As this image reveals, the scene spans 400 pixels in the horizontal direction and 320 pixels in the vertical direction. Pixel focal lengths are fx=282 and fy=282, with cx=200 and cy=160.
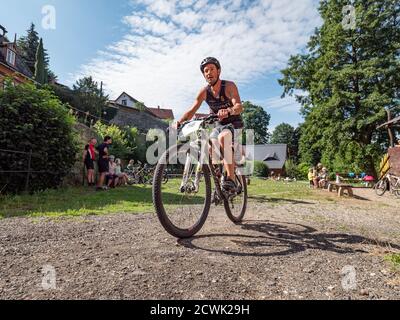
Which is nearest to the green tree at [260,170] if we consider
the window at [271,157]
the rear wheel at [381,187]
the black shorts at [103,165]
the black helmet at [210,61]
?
the window at [271,157]

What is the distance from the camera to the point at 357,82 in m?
25.5

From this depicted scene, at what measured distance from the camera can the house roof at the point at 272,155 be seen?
68500mm

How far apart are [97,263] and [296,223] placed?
336 cm

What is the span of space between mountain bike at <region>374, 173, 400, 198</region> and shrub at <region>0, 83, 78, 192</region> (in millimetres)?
13386

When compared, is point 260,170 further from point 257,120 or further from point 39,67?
point 257,120

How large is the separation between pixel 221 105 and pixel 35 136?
21.1 ft

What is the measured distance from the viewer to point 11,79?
840cm

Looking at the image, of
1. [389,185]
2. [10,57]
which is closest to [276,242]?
[389,185]

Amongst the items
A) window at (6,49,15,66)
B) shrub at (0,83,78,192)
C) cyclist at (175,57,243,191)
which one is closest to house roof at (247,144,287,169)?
window at (6,49,15,66)

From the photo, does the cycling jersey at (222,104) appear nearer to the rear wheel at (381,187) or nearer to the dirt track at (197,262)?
the dirt track at (197,262)

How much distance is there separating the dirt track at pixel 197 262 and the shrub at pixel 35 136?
4.07 m

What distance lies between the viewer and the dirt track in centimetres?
197

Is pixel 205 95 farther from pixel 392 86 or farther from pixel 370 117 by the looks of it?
pixel 392 86

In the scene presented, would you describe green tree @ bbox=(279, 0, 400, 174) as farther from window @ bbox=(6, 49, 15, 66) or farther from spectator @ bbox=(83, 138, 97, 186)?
window @ bbox=(6, 49, 15, 66)
